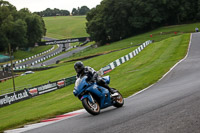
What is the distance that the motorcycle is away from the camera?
988 cm

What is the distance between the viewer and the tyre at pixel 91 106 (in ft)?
32.0

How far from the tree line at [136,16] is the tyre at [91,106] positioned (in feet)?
270

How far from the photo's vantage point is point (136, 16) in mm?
93438

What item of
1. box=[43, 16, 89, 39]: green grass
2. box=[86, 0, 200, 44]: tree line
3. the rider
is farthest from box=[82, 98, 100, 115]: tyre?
box=[43, 16, 89, 39]: green grass

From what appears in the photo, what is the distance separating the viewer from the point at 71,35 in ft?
534

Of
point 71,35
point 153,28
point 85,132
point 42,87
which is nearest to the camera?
point 85,132

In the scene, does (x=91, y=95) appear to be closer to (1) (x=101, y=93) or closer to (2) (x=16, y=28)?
(1) (x=101, y=93)

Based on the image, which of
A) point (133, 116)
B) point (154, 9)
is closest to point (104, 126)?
point (133, 116)

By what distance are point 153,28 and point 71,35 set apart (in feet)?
243

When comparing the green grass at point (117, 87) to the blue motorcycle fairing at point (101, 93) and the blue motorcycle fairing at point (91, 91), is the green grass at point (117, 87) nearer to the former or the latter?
the blue motorcycle fairing at point (91, 91)

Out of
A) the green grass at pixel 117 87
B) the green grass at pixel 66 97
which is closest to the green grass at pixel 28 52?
the green grass at pixel 66 97

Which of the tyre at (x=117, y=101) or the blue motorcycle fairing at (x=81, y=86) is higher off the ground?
the blue motorcycle fairing at (x=81, y=86)

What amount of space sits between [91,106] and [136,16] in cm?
8580

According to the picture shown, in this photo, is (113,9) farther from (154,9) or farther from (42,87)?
(42,87)
